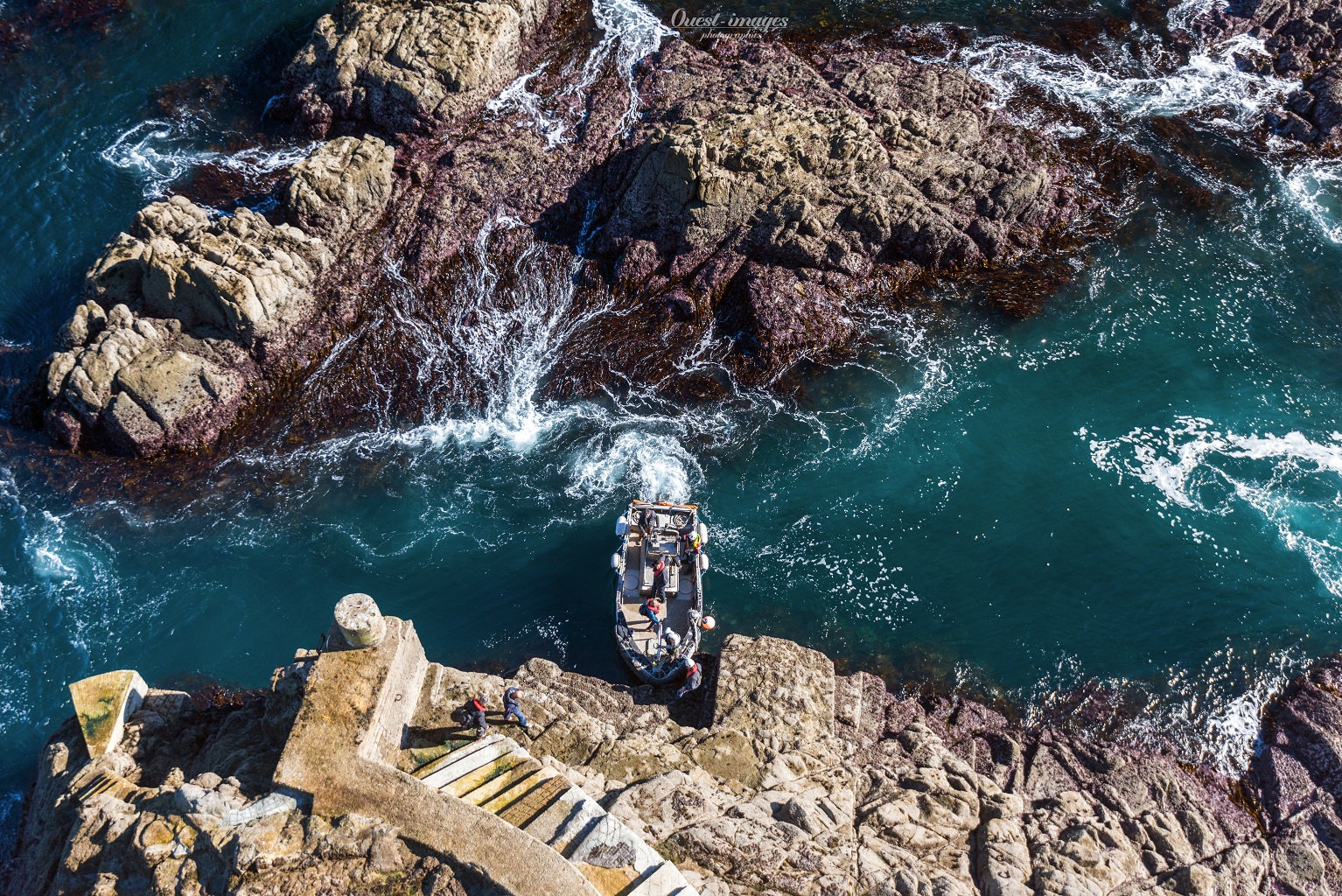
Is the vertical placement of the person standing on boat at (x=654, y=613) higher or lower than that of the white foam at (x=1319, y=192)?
lower

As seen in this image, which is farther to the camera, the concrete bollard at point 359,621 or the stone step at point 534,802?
the concrete bollard at point 359,621

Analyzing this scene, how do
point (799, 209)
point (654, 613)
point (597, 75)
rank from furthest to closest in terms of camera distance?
point (597, 75)
point (799, 209)
point (654, 613)

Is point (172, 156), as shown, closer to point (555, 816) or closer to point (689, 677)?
point (689, 677)

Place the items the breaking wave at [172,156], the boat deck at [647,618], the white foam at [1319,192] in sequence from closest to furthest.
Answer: the boat deck at [647,618] → the white foam at [1319,192] → the breaking wave at [172,156]

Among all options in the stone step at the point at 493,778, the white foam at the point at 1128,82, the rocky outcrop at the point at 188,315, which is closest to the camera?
the stone step at the point at 493,778

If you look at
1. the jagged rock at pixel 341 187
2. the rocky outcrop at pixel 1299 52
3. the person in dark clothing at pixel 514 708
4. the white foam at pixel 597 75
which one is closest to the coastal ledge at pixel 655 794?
the person in dark clothing at pixel 514 708

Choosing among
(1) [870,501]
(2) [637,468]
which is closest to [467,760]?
(2) [637,468]

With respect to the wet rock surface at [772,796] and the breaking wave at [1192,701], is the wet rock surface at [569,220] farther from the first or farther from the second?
the breaking wave at [1192,701]

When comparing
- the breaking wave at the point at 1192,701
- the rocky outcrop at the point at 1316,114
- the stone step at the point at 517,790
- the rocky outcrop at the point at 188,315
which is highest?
the rocky outcrop at the point at 1316,114
